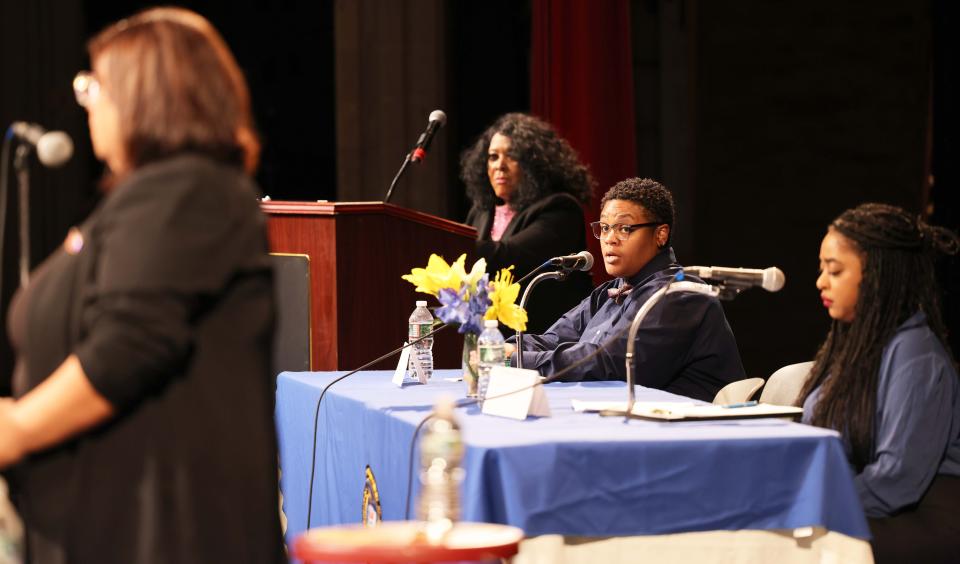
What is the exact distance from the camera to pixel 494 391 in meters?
3.07

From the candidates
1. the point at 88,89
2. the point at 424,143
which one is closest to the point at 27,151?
Result: the point at 88,89

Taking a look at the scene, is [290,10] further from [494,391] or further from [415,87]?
[494,391]

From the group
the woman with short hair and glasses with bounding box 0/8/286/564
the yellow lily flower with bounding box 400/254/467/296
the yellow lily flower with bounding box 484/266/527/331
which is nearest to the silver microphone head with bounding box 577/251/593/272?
the yellow lily flower with bounding box 484/266/527/331

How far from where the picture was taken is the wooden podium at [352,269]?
14.3 ft

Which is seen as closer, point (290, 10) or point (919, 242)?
point (919, 242)

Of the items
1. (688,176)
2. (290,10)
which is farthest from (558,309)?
(290,10)

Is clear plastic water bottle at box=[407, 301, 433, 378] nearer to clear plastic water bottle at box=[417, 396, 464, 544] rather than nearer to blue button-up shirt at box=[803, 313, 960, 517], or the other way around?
blue button-up shirt at box=[803, 313, 960, 517]

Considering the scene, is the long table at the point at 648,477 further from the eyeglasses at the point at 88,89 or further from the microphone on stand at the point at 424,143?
the microphone on stand at the point at 424,143

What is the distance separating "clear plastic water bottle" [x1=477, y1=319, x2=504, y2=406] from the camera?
3326 mm

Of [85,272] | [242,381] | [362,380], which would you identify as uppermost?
[85,272]

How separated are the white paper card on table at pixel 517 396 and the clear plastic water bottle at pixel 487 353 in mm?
231

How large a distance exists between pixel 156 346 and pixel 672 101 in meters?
6.34

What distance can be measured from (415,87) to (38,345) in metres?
5.46

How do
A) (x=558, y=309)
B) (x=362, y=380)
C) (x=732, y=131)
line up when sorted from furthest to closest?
1. (x=732, y=131)
2. (x=558, y=309)
3. (x=362, y=380)
